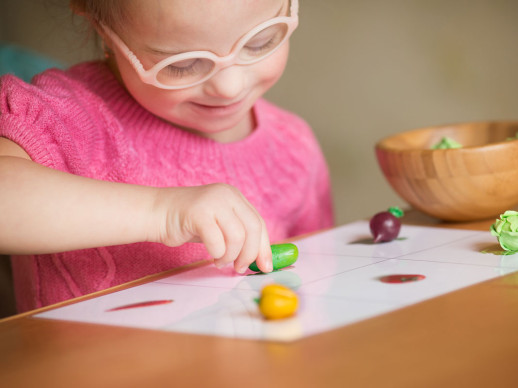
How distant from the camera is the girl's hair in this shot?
791 millimetres

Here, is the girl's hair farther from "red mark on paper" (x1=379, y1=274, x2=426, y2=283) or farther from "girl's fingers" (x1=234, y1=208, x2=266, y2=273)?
"red mark on paper" (x1=379, y1=274, x2=426, y2=283)

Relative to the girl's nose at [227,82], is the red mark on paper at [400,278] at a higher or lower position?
lower

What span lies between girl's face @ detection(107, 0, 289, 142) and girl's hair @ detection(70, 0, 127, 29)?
1cm

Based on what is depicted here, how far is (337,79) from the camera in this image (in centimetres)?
158

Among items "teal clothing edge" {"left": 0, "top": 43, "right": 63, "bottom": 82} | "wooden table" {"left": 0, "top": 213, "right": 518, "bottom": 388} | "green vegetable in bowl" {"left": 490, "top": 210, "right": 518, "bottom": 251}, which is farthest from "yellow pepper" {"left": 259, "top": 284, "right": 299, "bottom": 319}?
"teal clothing edge" {"left": 0, "top": 43, "right": 63, "bottom": 82}

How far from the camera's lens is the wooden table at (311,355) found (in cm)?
38

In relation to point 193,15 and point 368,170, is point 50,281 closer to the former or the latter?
point 193,15

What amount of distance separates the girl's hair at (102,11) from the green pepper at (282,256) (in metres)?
0.35

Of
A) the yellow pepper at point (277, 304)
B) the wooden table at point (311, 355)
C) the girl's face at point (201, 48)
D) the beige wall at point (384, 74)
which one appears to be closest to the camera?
the wooden table at point (311, 355)

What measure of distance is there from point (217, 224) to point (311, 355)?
25cm

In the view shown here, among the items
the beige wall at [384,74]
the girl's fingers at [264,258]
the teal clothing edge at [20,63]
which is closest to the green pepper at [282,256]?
the girl's fingers at [264,258]

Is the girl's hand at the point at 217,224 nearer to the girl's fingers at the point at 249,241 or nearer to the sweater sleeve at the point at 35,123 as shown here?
the girl's fingers at the point at 249,241

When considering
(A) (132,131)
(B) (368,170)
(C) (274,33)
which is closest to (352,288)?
(C) (274,33)

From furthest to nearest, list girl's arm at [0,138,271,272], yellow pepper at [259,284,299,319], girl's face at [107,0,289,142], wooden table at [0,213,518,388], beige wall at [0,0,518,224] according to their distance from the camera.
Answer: beige wall at [0,0,518,224], girl's face at [107,0,289,142], girl's arm at [0,138,271,272], yellow pepper at [259,284,299,319], wooden table at [0,213,518,388]
